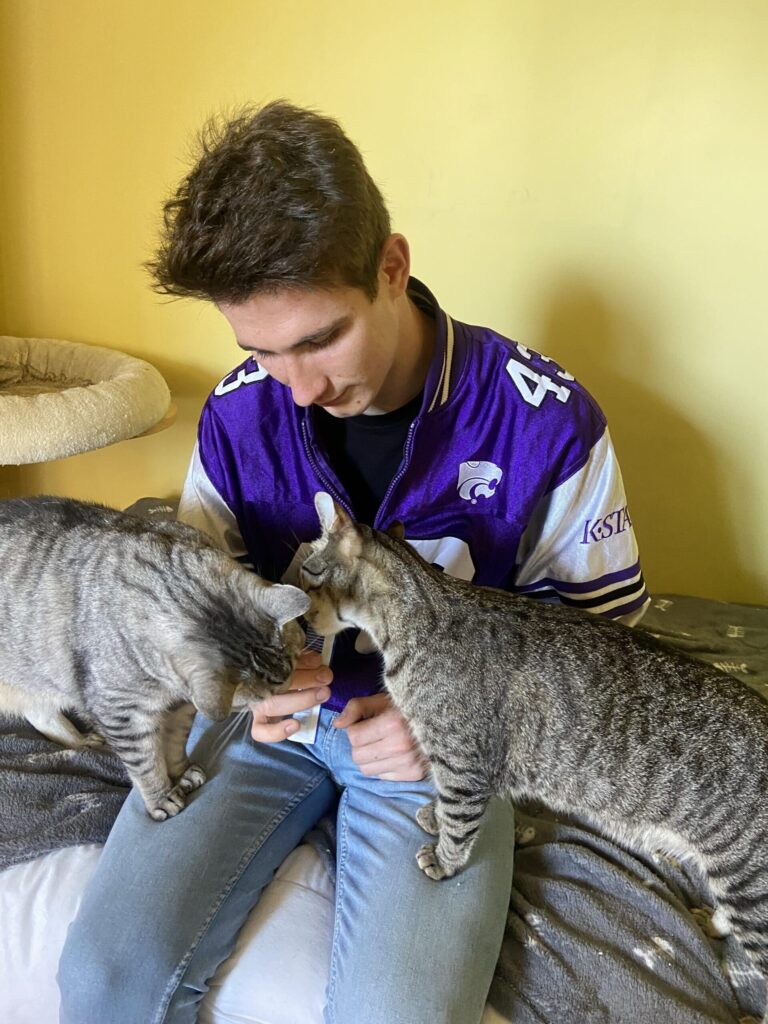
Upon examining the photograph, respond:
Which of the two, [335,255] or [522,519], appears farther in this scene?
[522,519]

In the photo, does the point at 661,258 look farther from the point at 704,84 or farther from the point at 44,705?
the point at 44,705

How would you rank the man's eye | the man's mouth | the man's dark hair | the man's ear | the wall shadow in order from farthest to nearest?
the wall shadow → the man's ear → the man's mouth → the man's eye → the man's dark hair

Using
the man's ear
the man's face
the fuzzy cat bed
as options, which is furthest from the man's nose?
the fuzzy cat bed

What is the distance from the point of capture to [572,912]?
135 centimetres

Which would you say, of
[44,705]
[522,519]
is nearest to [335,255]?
[522,519]

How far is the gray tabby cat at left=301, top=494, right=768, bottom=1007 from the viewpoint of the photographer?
1.21m

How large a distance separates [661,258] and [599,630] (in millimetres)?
1241

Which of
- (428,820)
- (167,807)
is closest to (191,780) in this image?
(167,807)

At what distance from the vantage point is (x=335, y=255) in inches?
42.9

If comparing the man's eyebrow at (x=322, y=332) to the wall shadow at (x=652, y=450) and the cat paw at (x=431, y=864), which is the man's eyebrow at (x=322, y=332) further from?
the wall shadow at (x=652, y=450)

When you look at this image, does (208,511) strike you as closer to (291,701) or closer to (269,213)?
(291,701)

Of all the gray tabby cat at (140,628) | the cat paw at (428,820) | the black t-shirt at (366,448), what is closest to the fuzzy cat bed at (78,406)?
the gray tabby cat at (140,628)

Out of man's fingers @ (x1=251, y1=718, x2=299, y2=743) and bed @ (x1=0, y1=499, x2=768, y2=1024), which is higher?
man's fingers @ (x1=251, y1=718, x2=299, y2=743)

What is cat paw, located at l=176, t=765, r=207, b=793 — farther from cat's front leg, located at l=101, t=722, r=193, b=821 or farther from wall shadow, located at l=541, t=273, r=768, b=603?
wall shadow, located at l=541, t=273, r=768, b=603
